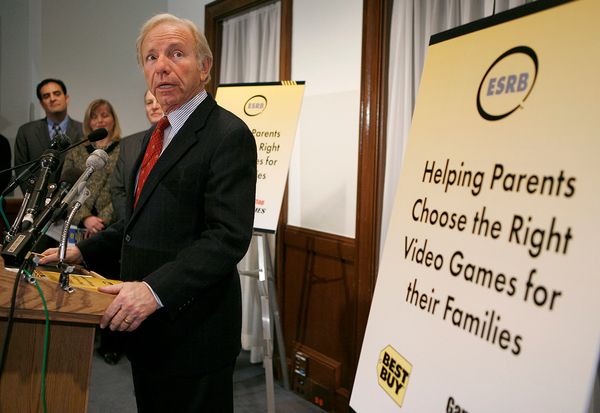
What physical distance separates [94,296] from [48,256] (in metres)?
0.35

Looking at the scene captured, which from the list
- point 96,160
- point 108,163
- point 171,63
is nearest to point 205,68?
point 171,63

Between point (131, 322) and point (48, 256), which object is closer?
point (131, 322)

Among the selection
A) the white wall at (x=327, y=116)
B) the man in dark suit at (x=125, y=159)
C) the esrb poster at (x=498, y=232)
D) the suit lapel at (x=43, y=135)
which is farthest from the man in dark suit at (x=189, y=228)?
the suit lapel at (x=43, y=135)

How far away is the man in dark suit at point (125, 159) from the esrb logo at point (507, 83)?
254 cm

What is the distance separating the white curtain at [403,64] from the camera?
8.21 feet

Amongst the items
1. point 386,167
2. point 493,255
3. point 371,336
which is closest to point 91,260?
point 371,336

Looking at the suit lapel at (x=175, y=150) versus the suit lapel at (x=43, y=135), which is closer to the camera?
the suit lapel at (x=175, y=150)

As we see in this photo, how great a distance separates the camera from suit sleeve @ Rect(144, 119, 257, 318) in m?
1.22

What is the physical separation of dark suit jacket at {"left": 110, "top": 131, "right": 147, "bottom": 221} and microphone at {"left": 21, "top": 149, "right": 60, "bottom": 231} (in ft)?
6.94

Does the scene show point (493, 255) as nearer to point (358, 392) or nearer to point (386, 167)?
point (358, 392)

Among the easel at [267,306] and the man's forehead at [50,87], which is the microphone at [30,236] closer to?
the easel at [267,306]

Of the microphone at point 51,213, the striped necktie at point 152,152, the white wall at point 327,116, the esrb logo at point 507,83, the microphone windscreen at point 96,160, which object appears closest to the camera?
the esrb logo at point 507,83

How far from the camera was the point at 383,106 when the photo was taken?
105 inches

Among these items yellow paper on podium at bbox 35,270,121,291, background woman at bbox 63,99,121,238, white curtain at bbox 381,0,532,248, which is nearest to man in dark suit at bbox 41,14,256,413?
yellow paper on podium at bbox 35,270,121,291
